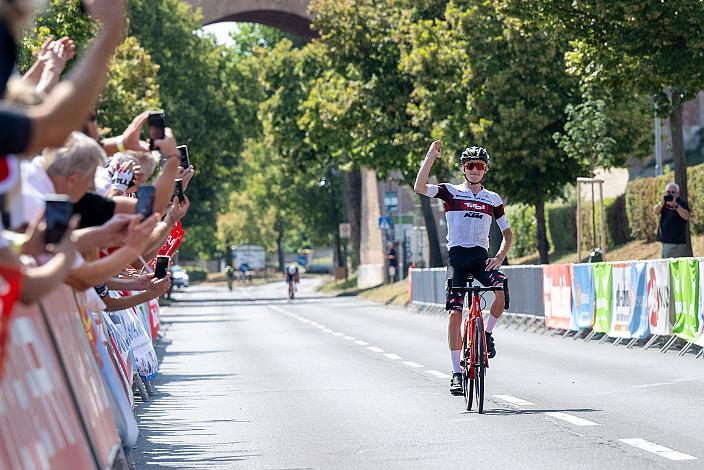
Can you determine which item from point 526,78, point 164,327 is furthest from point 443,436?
point 526,78

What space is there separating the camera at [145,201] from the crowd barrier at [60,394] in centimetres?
50

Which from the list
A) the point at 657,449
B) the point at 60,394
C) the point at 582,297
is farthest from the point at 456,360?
the point at 582,297

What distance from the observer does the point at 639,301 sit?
20484mm

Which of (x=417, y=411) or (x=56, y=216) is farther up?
(x=56, y=216)

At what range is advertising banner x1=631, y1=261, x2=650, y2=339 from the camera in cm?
2025

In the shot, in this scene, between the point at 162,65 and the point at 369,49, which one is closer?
the point at 369,49

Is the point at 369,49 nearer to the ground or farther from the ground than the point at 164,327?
farther from the ground

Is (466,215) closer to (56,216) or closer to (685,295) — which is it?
(685,295)

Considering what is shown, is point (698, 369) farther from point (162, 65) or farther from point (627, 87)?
point (162, 65)

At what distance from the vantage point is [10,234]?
17.1ft

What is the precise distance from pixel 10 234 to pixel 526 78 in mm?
35102

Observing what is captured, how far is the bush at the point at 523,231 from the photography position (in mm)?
51719

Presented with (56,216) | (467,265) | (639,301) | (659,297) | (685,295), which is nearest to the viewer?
(56,216)

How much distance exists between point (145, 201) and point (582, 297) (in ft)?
57.2
